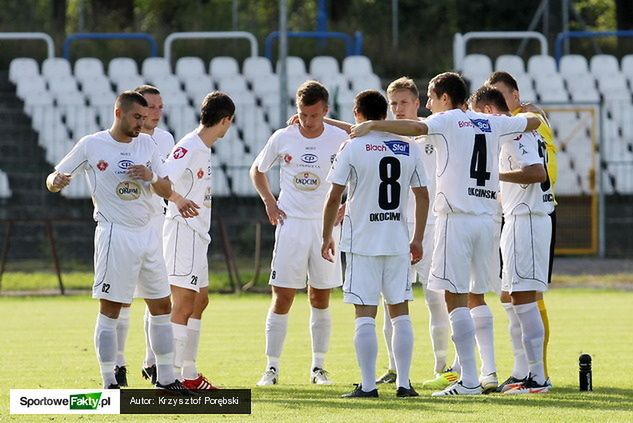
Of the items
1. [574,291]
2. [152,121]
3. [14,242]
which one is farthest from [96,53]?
[152,121]

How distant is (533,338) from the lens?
1062 centimetres

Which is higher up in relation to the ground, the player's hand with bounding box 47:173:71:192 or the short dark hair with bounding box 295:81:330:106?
the short dark hair with bounding box 295:81:330:106

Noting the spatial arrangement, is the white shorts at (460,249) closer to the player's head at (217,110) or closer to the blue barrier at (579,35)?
the player's head at (217,110)

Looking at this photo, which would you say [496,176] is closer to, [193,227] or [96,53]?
[193,227]

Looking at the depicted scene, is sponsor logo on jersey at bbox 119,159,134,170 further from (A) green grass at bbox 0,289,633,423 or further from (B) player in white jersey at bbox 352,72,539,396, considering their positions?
(B) player in white jersey at bbox 352,72,539,396

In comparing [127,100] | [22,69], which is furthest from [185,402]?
[22,69]

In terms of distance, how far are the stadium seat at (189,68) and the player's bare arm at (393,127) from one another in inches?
711

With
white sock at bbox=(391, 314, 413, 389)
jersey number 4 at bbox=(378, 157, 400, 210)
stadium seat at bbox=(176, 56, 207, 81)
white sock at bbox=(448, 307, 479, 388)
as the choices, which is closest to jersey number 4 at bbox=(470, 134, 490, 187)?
jersey number 4 at bbox=(378, 157, 400, 210)

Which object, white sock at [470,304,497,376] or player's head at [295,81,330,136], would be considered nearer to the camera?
white sock at [470,304,497,376]

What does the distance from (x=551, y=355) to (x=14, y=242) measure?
46.3ft

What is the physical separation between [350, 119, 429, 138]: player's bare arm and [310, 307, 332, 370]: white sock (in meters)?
2.16

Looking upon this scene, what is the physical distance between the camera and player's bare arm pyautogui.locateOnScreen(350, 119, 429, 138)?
10.1m

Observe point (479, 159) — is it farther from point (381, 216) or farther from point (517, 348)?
point (517, 348)

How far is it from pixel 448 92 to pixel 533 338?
1867mm
